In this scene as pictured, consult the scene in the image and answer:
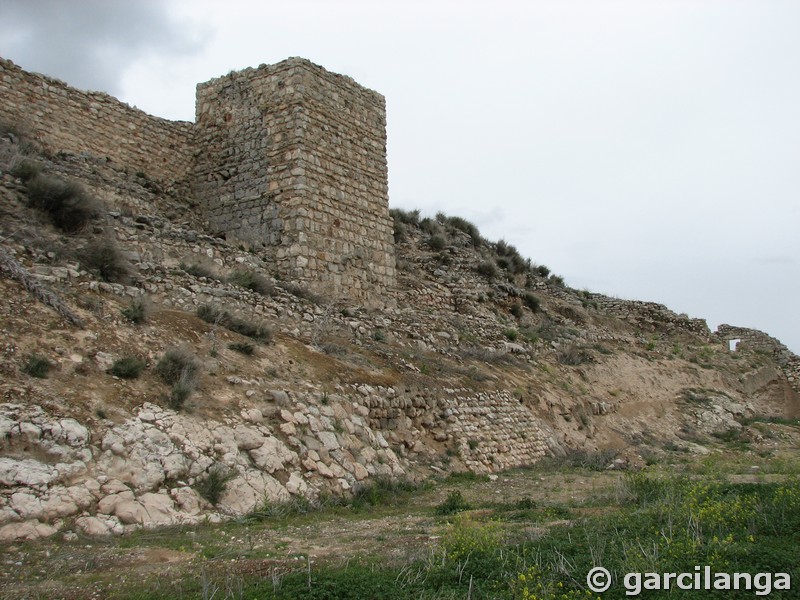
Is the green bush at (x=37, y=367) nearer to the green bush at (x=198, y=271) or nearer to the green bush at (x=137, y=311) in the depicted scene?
the green bush at (x=137, y=311)

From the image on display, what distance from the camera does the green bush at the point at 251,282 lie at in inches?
471

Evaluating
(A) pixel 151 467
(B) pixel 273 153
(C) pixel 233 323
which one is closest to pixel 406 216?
(B) pixel 273 153

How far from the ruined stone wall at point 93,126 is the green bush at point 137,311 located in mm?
6079

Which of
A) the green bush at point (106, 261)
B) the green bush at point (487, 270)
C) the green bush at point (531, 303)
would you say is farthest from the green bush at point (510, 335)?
the green bush at point (106, 261)

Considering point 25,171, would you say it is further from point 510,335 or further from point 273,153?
point 510,335

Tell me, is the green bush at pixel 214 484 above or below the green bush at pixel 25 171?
below

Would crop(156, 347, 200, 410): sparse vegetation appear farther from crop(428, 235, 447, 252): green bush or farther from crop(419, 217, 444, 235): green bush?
crop(419, 217, 444, 235): green bush

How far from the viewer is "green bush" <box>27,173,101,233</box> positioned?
10.5 m

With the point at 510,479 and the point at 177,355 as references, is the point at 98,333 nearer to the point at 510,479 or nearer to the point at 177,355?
the point at 177,355

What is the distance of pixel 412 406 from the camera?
11289mm

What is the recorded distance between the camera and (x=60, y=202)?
417 inches

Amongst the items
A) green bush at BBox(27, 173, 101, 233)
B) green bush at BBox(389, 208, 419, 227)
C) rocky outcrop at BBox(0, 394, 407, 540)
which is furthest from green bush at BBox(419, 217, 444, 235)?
rocky outcrop at BBox(0, 394, 407, 540)

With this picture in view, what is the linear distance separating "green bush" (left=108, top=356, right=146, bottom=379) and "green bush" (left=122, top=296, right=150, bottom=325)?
3.33ft

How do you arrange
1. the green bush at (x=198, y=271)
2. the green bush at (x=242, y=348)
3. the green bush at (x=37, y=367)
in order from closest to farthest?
the green bush at (x=37, y=367)
the green bush at (x=242, y=348)
the green bush at (x=198, y=271)
